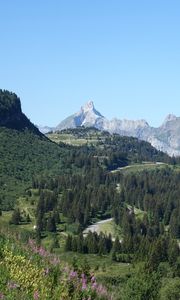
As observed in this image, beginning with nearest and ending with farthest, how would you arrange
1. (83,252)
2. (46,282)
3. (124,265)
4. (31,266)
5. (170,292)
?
(46,282) → (31,266) → (170,292) → (124,265) → (83,252)

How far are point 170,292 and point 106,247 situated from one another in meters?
79.0

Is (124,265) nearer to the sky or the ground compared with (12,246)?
nearer to the ground

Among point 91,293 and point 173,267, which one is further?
point 173,267

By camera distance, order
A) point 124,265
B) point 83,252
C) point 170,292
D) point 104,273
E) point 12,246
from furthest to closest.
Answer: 1. point 83,252
2. point 124,265
3. point 104,273
4. point 170,292
5. point 12,246

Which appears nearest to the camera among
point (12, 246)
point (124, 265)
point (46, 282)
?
point (46, 282)

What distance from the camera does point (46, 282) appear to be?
15672 millimetres

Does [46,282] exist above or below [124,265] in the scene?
above

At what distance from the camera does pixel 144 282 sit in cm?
8981

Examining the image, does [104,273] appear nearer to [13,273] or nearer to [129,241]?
[129,241]

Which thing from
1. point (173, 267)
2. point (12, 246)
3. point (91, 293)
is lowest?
point (173, 267)

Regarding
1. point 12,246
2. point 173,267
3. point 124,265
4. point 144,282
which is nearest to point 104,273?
point 124,265

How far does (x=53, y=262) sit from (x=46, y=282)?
189 centimetres

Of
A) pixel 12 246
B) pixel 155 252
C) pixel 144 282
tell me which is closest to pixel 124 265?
pixel 155 252

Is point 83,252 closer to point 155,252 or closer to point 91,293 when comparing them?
point 155,252
